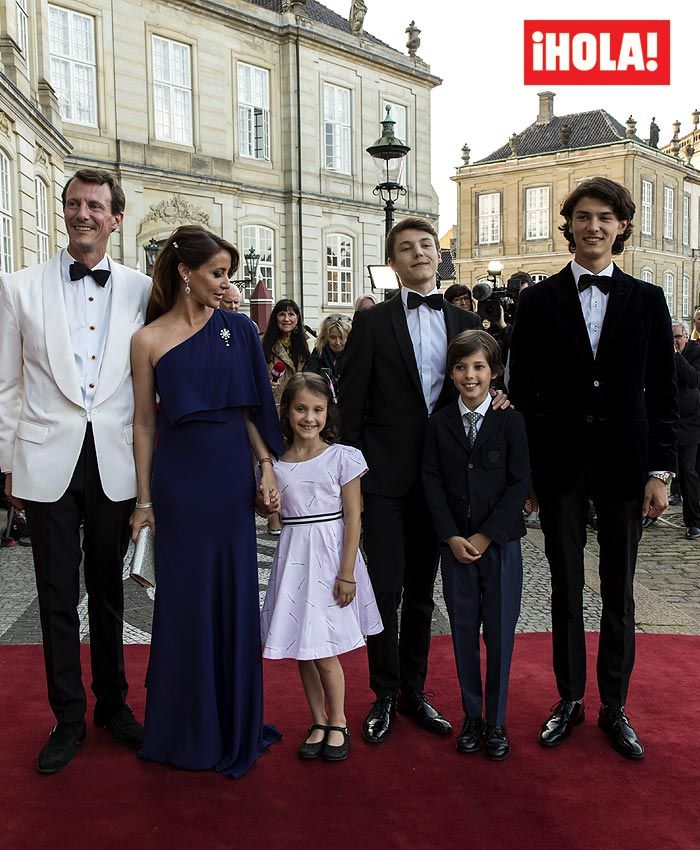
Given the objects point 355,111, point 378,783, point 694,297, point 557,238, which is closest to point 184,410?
point 378,783

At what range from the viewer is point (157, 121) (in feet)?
69.8

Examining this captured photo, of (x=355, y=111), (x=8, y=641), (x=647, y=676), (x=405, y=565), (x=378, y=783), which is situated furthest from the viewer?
(x=355, y=111)

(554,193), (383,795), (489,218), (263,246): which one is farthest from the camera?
(489,218)

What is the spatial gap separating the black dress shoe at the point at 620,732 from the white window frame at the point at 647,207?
42.1 m

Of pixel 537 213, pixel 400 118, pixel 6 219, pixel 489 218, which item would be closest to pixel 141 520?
pixel 6 219

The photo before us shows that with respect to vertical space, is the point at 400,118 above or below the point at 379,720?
above

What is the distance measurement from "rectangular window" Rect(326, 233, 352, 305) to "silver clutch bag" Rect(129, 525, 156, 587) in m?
23.0

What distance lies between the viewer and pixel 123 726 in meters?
3.40

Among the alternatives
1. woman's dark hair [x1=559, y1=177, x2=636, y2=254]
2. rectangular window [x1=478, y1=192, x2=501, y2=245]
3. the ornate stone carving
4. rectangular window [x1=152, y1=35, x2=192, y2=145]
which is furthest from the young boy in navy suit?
rectangular window [x1=478, y1=192, x2=501, y2=245]

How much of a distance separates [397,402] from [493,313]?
397 centimetres

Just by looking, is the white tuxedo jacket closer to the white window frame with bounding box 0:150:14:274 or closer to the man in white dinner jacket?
the man in white dinner jacket

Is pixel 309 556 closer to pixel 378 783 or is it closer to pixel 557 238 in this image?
pixel 378 783

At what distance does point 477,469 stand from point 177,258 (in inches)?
56.5

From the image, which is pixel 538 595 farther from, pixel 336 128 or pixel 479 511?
pixel 336 128
